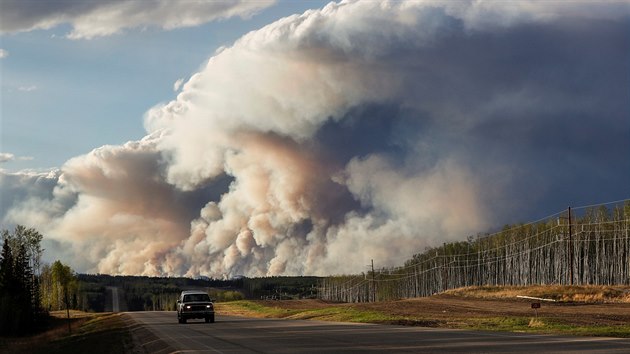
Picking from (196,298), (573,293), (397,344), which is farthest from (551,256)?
(397,344)

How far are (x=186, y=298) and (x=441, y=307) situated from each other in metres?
22.4

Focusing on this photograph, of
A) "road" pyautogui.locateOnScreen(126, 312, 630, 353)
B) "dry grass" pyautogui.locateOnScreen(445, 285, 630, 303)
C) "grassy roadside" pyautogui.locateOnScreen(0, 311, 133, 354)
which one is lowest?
"grassy roadside" pyautogui.locateOnScreen(0, 311, 133, 354)

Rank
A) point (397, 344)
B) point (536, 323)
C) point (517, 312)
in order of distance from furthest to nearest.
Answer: point (517, 312) < point (536, 323) < point (397, 344)

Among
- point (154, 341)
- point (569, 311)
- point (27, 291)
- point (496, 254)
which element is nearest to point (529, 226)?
point (496, 254)

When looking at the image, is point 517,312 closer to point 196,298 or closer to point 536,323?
point 536,323

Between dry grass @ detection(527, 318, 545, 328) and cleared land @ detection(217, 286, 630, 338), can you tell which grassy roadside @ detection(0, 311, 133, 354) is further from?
dry grass @ detection(527, 318, 545, 328)

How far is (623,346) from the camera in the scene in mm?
27562

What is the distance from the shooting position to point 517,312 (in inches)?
2391

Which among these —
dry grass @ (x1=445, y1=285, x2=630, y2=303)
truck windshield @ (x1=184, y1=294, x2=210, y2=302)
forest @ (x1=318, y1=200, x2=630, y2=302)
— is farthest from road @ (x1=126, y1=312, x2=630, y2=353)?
forest @ (x1=318, y1=200, x2=630, y2=302)

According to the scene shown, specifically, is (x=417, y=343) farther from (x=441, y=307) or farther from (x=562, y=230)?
(x=562, y=230)

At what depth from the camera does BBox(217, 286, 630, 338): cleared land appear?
44500 mm

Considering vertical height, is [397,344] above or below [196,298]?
below

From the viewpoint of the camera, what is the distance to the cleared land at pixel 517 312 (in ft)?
146

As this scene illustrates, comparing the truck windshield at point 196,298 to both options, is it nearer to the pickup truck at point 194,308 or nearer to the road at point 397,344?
the pickup truck at point 194,308
